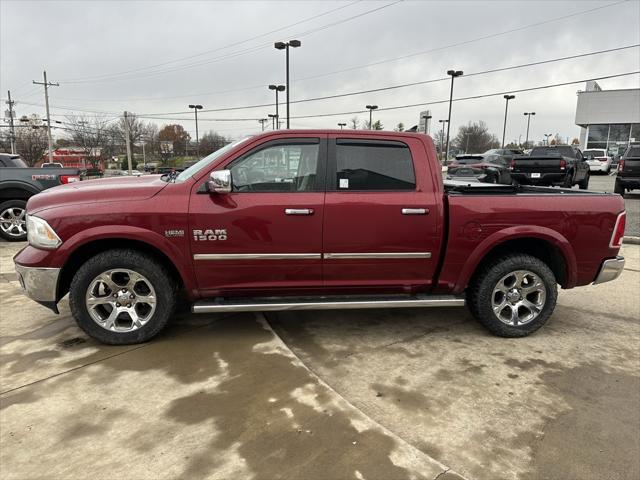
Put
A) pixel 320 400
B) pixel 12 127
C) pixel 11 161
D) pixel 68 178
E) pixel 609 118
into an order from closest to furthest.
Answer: pixel 320 400, pixel 68 178, pixel 11 161, pixel 609 118, pixel 12 127

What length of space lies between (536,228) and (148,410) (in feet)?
11.4

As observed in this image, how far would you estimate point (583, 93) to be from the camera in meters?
44.5

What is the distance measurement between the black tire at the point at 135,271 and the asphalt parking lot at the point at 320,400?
0.44 ft

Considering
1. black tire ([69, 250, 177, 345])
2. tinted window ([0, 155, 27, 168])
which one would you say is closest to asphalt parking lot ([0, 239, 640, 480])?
black tire ([69, 250, 177, 345])

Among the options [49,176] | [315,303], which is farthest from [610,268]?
[49,176]

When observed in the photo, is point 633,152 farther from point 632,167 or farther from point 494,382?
point 494,382

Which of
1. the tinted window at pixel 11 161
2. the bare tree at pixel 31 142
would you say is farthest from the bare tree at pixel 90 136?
the tinted window at pixel 11 161

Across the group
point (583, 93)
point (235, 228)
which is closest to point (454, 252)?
point (235, 228)

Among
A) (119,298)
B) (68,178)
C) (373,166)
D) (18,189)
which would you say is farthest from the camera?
(68,178)

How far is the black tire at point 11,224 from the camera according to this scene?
847 cm

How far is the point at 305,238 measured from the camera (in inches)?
153

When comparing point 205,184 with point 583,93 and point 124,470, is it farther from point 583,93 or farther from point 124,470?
point 583,93

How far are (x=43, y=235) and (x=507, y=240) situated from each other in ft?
13.0

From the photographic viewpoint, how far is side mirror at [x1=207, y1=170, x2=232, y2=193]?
11.7 feet
